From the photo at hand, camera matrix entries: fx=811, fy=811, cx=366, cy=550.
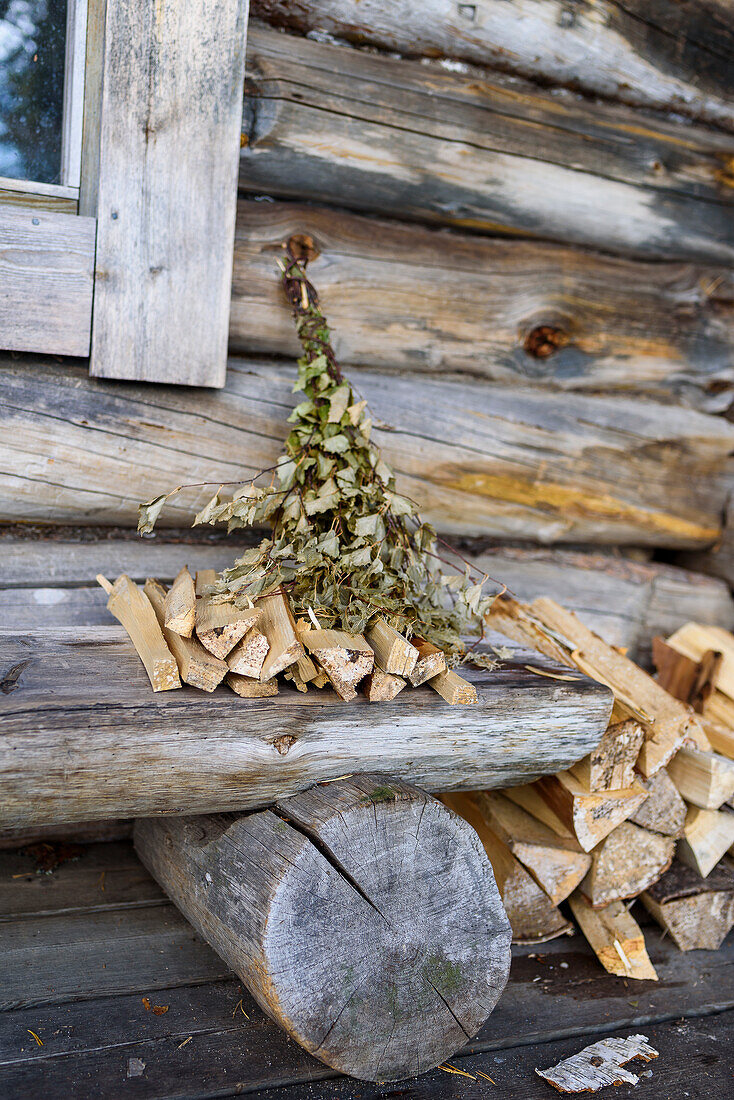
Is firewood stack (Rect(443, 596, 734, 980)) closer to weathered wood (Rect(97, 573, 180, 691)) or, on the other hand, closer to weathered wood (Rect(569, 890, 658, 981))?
weathered wood (Rect(569, 890, 658, 981))

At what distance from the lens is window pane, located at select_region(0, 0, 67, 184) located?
191 centimetres

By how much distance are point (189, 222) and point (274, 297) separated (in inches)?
11.9

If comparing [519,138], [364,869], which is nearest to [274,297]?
[519,138]

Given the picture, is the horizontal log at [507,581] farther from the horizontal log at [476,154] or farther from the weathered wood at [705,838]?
the horizontal log at [476,154]

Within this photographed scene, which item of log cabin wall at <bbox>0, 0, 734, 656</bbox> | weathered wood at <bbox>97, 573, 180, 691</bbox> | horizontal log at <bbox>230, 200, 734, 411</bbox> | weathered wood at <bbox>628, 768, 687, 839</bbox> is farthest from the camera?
horizontal log at <bbox>230, 200, 734, 411</bbox>

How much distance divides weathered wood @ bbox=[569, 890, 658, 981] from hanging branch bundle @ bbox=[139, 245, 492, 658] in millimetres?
757

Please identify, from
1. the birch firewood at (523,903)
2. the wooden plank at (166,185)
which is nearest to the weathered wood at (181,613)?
the wooden plank at (166,185)

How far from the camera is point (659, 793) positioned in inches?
78.1

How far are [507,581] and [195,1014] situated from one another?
4.84 feet

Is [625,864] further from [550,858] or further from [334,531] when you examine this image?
[334,531]

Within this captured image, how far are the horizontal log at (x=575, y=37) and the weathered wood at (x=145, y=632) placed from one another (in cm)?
149

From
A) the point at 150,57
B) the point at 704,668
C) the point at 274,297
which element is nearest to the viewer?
the point at 150,57

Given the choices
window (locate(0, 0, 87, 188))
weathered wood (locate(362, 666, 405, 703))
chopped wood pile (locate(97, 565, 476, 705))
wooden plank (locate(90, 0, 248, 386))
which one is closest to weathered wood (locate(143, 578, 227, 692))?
chopped wood pile (locate(97, 565, 476, 705))

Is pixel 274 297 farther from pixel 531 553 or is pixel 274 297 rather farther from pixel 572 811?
pixel 572 811
